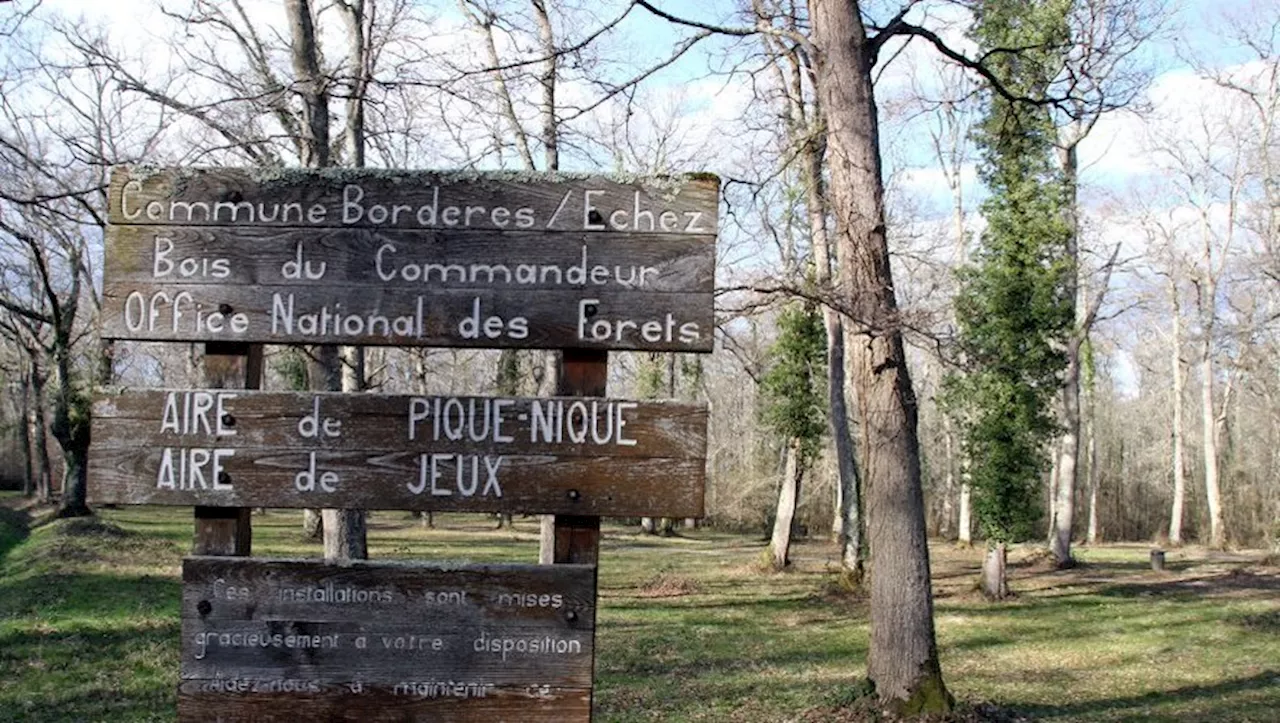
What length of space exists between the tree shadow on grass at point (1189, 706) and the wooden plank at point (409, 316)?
25.6 ft

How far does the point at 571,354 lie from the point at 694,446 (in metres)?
0.56

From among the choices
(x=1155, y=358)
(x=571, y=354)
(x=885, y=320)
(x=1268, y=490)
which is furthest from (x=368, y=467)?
(x=1155, y=358)

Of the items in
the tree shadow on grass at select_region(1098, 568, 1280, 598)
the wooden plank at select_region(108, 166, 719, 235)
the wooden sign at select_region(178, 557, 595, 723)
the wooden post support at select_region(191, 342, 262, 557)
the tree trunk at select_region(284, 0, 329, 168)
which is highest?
the tree trunk at select_region(284, 0, 329, 168)

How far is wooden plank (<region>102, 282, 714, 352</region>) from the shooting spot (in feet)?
12.1

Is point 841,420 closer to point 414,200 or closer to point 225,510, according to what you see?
point 414,200

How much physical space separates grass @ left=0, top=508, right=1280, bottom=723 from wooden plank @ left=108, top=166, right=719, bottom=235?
19.3ft

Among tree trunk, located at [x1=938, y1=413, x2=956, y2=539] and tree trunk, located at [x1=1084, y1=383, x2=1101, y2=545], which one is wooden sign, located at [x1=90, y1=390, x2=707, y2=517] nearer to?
tree trunk, located at [x1=1084, y1=383, x2=1101, y2=545]

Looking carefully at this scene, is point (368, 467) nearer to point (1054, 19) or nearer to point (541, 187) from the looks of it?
point (541, 187)

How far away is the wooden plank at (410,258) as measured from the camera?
3.73m

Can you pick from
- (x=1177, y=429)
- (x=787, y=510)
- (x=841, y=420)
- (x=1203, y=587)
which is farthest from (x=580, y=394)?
(x=1177, y=429)

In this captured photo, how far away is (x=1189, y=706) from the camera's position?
10.8 metres

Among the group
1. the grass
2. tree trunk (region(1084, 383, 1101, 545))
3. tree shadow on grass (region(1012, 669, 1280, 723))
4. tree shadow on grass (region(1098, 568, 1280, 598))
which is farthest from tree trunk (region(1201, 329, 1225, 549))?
tree shadow on grass (region(1012, 669, 1280, 723))

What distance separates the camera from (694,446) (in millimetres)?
3662

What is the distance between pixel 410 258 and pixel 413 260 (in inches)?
0.5
